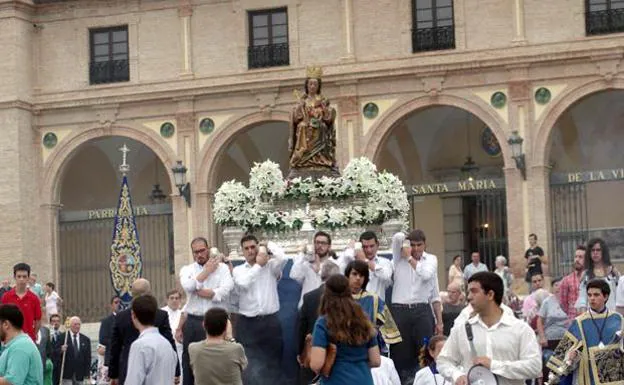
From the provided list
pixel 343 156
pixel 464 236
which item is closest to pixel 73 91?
pixel 343 156

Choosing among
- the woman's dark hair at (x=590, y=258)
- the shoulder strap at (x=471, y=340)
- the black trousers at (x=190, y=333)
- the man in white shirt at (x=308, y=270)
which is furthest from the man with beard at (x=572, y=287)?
the shoulder strap at (x=471, y=340)

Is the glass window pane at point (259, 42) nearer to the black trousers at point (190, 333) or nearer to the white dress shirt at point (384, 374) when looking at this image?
the black trousers at point (190, 333)

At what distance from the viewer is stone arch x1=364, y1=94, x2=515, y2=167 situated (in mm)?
36031

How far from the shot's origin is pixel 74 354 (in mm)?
26469

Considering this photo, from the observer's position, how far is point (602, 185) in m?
38.3

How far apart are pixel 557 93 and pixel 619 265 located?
14.4 feet

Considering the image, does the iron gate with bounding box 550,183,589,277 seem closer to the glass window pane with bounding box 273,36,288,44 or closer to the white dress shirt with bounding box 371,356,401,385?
the glass window pane with bounding box 273,36,288,44

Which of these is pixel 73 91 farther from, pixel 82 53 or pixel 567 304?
pixel 567 304

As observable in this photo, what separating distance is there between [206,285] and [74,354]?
9912 millimetres

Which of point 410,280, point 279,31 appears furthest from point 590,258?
point 279,31

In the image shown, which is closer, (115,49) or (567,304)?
(567,304)

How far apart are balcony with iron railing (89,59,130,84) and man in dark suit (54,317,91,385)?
1414 cm

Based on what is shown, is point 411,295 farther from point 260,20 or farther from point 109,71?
point 109,71

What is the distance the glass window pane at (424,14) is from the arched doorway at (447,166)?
2717 mm
